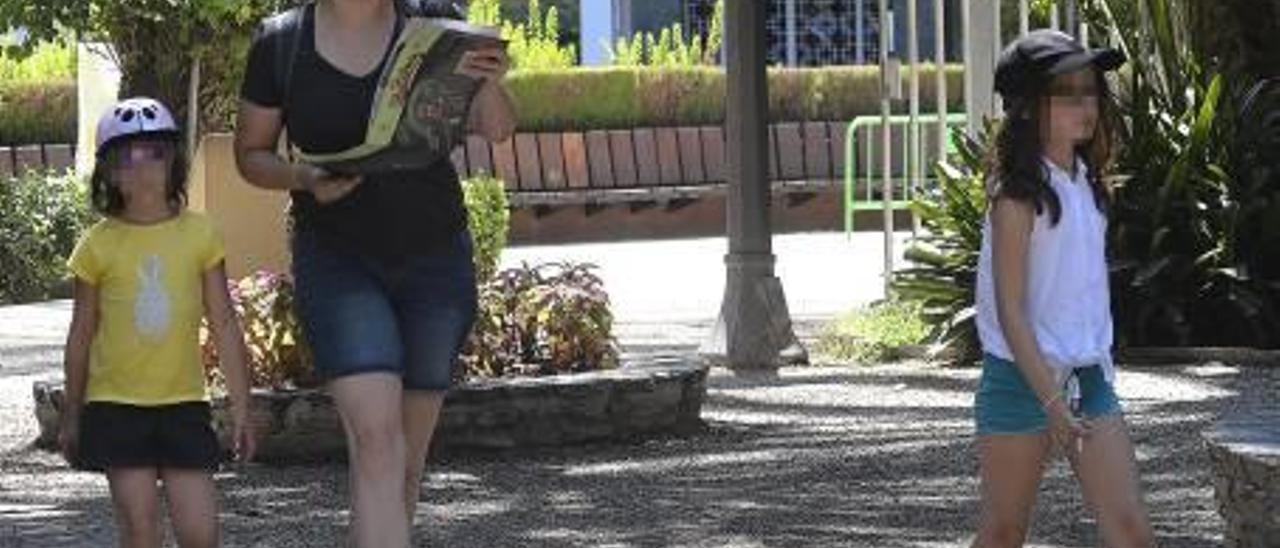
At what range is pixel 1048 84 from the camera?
19.6ft

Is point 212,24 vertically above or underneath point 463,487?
above

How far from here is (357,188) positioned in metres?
6.31

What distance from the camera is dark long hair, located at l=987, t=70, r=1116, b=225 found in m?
5.92

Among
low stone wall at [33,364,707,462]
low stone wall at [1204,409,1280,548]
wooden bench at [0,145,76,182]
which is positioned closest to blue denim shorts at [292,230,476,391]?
low stone wall at [1204,409,1280,548]

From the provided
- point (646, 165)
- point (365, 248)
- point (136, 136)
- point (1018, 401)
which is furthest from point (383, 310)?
point (646, 165)

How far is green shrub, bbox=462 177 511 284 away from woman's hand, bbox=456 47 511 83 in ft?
18.0

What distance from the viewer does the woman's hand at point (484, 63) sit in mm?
6340

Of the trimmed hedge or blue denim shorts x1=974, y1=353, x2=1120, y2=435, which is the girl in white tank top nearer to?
blue denim shorts x1=974, y1=353, x2=1120, y2=435

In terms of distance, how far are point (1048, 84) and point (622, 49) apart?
23.8 meters

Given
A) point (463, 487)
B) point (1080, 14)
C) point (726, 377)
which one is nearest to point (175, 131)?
point (463, 487)

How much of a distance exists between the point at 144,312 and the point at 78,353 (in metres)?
0.17

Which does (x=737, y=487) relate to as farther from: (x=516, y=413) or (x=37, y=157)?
(x=37, y=157)

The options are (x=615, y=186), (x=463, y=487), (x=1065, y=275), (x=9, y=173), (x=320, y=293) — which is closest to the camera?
(x=1065, y=275)

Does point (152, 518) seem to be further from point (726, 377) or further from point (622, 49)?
point (622, 49)
